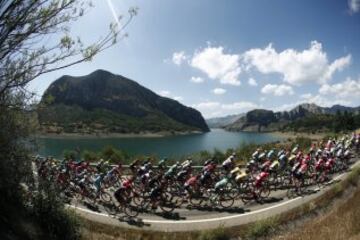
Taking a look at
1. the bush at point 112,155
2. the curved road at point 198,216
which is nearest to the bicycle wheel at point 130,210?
the curved road at point 198,216

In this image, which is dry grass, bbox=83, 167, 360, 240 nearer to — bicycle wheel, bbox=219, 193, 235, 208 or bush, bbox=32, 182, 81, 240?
bush, bbox=32, 182, 81, 240

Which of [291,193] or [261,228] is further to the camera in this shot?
[291,193]

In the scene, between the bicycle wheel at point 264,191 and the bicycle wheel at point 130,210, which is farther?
the bicycle wheel at point 264,191

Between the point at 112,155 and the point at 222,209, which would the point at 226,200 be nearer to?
the point at 222,209

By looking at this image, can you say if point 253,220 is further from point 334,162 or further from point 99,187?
point 334,162

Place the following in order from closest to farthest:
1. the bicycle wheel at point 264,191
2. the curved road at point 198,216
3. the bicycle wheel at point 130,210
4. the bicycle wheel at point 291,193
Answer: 1. the curved road at point 198,216
2. the bicycle wheel at point 130,210
3. the bicycle wheel at point 264,191
4. the bicycle wheel at point 291,193

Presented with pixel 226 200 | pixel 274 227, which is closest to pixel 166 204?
pixel 226 200

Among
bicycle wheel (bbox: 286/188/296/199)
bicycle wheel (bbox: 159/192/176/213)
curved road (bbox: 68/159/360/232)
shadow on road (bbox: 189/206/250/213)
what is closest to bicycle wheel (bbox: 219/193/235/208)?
curved road (bbox: 68/159/360/232)

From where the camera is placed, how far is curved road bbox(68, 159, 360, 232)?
15.9m

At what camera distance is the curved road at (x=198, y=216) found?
15.9m

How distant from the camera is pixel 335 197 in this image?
19.1m

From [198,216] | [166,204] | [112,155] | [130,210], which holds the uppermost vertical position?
[112,155]

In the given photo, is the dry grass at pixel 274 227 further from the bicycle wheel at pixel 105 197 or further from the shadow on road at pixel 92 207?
the bicycle wheel at pixel 105 197

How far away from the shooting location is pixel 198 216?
17.0 meters
